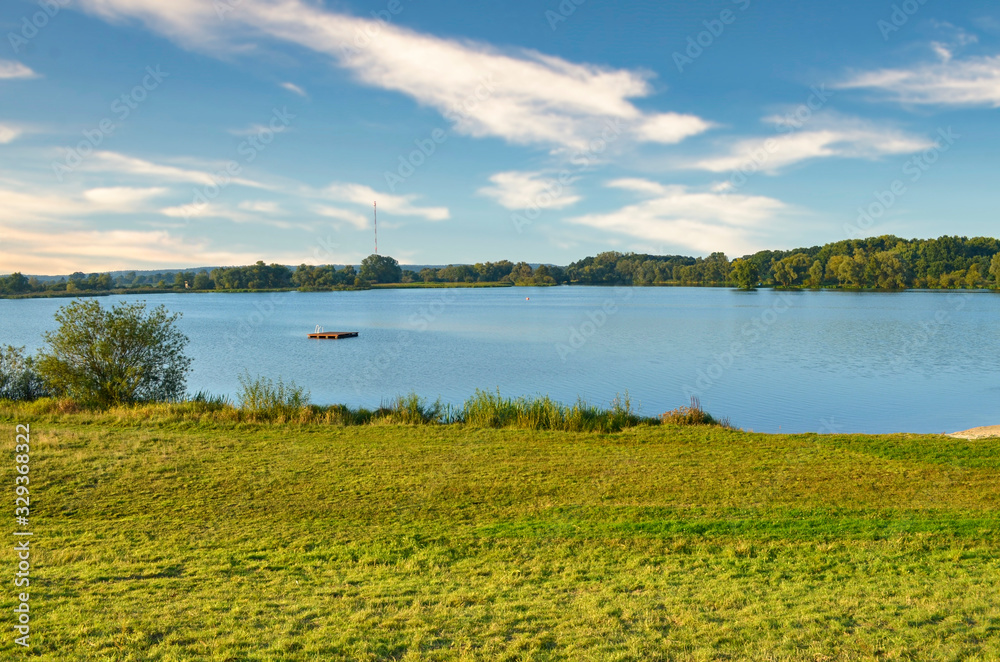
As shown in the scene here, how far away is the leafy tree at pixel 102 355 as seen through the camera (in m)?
19.3

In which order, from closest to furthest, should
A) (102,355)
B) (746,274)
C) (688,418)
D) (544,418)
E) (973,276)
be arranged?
(544,418), (688,418), (102,355), (973,276), (746,274)

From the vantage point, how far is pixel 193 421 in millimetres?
16297

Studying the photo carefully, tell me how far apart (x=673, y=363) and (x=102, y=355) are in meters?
26.5

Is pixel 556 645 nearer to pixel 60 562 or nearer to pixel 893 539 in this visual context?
pixel 893 539

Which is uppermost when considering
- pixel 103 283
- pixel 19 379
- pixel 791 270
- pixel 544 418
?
pixel 791 270

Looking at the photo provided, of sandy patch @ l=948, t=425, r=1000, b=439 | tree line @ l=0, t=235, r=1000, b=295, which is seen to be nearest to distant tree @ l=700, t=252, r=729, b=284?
tree line @ l=0, t=235, r=1000, b=295

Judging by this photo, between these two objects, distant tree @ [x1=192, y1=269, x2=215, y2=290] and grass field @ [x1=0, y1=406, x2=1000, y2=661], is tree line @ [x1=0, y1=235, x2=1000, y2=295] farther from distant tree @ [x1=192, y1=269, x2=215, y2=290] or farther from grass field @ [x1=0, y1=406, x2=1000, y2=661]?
grass field @ [x1=0, y1=406, x2=1000, y2=661]

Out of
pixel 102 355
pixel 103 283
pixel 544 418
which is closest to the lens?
pixel 544 418

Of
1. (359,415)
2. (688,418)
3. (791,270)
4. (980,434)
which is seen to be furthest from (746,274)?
(359,415)

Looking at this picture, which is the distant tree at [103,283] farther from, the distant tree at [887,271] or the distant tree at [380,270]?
the distant tree at [887,271]

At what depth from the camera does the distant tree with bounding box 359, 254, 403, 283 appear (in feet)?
599

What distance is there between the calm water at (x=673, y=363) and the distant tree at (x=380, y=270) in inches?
4771

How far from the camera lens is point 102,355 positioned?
19.6 meters

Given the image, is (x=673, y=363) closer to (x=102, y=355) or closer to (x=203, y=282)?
(x=102, y=355)
